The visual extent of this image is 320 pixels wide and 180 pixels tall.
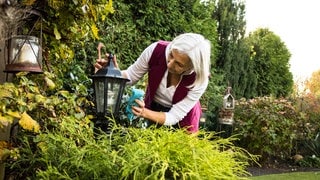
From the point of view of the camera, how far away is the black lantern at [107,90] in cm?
225

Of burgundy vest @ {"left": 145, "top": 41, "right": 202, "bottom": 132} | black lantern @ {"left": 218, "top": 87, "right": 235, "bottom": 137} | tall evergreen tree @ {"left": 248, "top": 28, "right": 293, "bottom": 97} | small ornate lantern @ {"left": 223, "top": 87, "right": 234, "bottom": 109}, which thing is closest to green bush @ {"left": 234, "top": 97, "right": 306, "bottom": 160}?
black lantern @ {"left": 218, "top": 87, "right": 235, "bottom": 137}

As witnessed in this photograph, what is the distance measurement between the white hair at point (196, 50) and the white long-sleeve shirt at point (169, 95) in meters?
0.13

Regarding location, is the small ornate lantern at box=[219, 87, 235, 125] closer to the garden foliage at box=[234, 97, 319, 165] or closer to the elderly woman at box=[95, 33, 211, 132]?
the garden foliage at box=[234, 97, 319, 165]

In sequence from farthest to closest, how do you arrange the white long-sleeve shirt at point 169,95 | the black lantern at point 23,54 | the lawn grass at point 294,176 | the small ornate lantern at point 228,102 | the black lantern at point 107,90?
the small ornate lantern at point 228,102
the lawn grass at point 294,176
the white long-sleeve shirt at point 169,95
the black lantern at point 107,90
the black lantern at point 23,54

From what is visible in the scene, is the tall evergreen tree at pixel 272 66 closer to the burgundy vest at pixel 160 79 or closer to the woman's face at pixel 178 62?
the burgundy vest at pixel 160 79

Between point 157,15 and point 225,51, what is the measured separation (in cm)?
337

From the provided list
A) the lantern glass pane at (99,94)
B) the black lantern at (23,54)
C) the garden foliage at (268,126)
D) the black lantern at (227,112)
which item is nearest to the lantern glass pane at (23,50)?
the black lantern at (23,54)

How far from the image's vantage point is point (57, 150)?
184cm

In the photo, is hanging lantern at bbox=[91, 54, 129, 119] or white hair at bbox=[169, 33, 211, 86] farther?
white hair at bbox=[169, 33, 211, 86]

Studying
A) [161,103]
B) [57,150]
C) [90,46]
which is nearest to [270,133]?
[90,46]

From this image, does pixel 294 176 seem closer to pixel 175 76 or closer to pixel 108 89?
pixel 175 76

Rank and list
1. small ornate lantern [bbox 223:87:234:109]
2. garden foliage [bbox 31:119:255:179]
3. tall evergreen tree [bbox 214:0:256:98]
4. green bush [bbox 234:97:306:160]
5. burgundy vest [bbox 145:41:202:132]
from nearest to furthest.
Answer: garden foliage [bbox 31:119:255:179] < burgundy vest [bbox 145:41:202:132] < small ornate lantern [bbox 223:87:234:109] < green bush [bbox 234:97:306:160] < tall evergreen tree [bbox 214:0:256:98]

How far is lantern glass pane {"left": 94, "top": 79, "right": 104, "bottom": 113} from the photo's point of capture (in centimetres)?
226

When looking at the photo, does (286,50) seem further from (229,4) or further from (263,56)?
(229,4)
